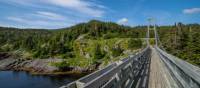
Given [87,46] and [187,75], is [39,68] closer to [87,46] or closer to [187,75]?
[87,46]

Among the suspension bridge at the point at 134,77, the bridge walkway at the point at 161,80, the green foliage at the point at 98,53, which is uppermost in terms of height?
the suspension bridge at the point at 134,77

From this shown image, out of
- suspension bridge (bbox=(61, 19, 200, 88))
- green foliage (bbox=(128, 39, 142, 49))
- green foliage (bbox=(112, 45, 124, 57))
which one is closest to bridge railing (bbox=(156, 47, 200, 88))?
suspension bridge (bbox=(61, 19, 200, 88))

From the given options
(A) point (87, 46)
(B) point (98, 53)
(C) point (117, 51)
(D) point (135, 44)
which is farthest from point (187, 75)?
(A) point (87, 46)

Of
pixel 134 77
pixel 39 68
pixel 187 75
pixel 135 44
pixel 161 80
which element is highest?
pixel 187 75

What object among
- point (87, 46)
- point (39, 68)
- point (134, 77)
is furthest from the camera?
point (87, 46)

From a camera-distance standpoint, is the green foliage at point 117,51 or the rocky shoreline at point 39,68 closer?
the green foliage at point 117,51

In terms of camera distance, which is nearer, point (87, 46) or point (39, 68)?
point (39, 68)

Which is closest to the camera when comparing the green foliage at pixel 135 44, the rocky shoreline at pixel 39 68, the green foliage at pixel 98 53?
the green foliage at pixel 135 44

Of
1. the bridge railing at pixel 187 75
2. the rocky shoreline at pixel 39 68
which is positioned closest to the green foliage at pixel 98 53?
the rocky shoreline at pixel 39 68

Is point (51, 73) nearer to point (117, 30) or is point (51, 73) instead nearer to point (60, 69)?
point (60, 69)

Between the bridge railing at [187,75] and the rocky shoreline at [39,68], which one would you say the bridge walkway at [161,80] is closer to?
the bridge railing at [187,75]

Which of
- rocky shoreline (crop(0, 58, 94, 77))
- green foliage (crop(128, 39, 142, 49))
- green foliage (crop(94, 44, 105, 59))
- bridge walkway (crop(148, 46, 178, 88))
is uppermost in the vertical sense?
bridge walkway (crop(148, 46, 178, 88))

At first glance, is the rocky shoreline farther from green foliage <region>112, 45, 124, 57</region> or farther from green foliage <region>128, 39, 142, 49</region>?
green foliage <region>128, 39, 142, 49</region>

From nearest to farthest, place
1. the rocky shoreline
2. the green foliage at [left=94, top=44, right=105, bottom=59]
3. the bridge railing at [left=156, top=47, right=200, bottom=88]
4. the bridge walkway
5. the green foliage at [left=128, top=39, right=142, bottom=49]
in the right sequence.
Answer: the bridge railing at [left=156, top=47, right=200, bottom=88] → the bridge walkway → the green foliage at [left=128, top=39, right=142, bottom=49] → the rocky shoreline → the green foliage at [left=94, top=44, right=105, bottom=59]
